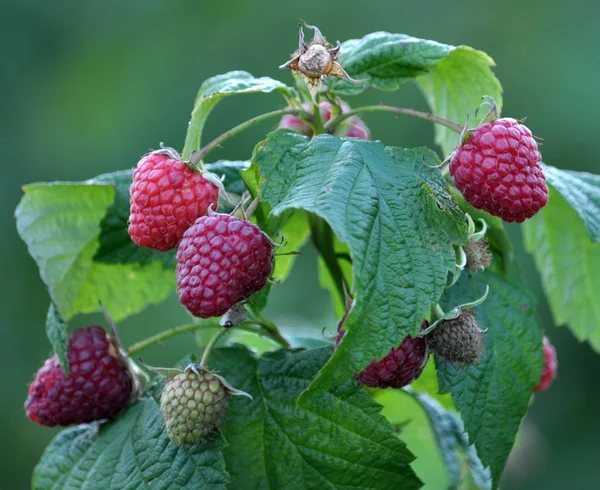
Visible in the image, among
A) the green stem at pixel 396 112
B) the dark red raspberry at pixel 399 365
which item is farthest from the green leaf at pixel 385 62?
the dark red raspberry at pixel 399 365

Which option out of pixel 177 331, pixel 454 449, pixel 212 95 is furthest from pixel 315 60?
pixel 454 449

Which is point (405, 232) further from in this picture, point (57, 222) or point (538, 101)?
point (538, 101)

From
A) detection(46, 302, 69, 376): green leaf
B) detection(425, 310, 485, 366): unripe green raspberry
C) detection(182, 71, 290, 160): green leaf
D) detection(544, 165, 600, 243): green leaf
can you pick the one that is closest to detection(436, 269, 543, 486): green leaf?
detection(425, 310, 485, 366): unripe green raspberry

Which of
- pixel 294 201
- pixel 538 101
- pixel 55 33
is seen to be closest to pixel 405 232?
pixel 294 201

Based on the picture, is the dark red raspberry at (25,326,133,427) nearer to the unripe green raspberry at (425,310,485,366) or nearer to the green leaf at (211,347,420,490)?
the green leaf at (211,347,420,490)

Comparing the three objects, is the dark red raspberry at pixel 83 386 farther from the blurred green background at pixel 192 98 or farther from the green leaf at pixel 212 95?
the blurred green background at pixel 192 98
